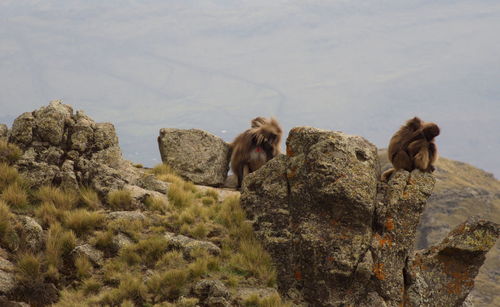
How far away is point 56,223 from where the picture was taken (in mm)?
13297

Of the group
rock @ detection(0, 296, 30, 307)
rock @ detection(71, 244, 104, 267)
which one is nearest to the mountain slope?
rock @ detection(71, 244, 104, 267)

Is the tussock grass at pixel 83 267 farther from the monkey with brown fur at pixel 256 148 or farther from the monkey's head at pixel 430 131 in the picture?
the monkey's head at pixel 430 131

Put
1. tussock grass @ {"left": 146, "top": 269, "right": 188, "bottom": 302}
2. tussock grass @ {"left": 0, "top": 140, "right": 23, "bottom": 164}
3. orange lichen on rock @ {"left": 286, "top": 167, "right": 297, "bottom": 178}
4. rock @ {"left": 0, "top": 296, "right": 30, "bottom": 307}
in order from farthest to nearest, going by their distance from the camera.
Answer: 1. tussock grass @ {"left": 0, "top": 140, "right": 23, "bottom": 164}
2. orange lichen on rock @ {"left": 286, "top": 167, "right": 297, "bottom": 178}
3. tussock grass @ {"left": 146, "top": 269, "right": 188, "bottom": 302}
4. rock @ {"left": 0, "top": 296, "right": 30, "bottom": 307}

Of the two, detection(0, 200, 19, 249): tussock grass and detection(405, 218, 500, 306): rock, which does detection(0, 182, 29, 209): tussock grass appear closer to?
detection(0, 200, 19, 249): tussock grass

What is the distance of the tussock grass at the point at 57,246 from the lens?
12.2 metres

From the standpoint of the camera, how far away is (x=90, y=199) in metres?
14.6

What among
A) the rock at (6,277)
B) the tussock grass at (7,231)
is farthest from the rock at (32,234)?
the rock at (6,277)

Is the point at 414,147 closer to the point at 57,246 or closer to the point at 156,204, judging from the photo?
the point at 156,204

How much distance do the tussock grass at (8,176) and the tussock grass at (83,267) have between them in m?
3.52

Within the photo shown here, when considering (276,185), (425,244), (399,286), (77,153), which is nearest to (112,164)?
(77,153)

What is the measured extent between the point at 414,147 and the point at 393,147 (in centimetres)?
66

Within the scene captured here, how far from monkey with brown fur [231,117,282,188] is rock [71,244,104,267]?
6.68 metres

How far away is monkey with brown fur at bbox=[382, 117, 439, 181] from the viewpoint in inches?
585

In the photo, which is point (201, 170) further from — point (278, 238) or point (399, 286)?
point (399, 286)
